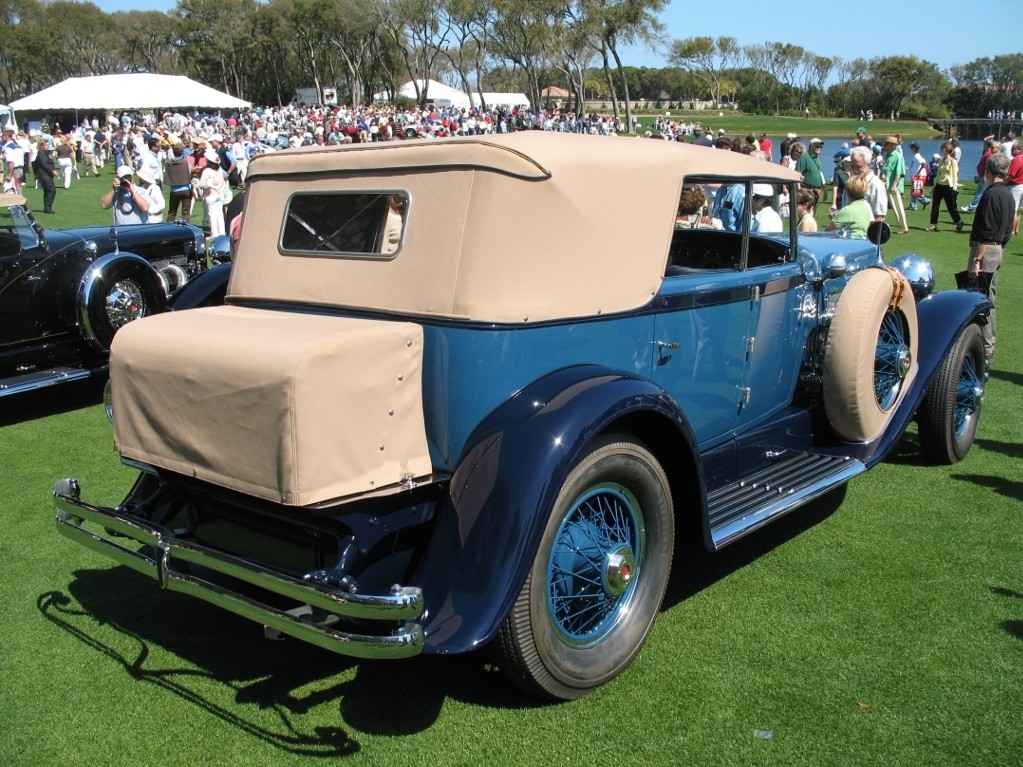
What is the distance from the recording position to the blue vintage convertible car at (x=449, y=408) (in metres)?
2.73

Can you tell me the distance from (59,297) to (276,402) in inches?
216

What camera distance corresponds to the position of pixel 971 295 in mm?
5578

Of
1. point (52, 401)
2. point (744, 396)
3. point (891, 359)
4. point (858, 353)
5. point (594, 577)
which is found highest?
point (858, 353)

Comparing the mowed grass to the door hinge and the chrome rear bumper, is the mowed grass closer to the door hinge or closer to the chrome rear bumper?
the chrome rear bumper

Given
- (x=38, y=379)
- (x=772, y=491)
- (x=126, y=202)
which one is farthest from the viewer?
(x=126, y=202)

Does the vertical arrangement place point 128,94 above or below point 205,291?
above

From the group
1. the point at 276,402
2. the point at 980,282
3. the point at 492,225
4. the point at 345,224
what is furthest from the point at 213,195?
the point at 276,402

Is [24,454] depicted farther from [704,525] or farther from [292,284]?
[704,525]

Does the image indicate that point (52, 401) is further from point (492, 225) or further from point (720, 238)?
point (492, 225)

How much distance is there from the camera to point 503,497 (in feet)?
9.37

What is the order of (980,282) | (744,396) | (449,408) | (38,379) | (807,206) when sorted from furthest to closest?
(980,282), (807,206), (38,379), (744,396), (449,408)

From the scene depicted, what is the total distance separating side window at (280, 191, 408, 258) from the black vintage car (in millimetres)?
4087

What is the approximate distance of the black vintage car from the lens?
6894 millimetres

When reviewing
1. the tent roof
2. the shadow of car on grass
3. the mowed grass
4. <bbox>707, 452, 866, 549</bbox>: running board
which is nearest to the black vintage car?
the shadow of car on grass
